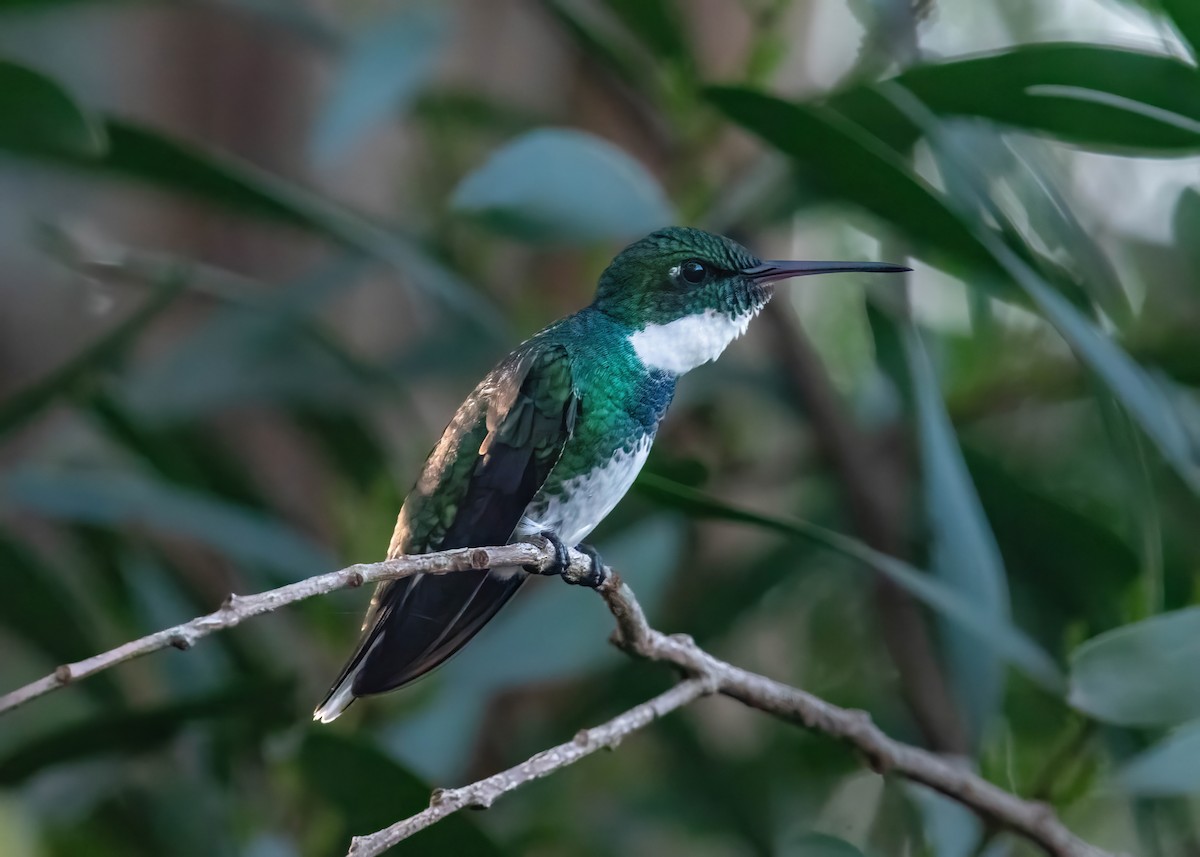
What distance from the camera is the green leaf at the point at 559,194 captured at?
1339mm

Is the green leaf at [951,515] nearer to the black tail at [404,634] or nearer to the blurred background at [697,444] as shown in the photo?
the blurred background at [697,444]

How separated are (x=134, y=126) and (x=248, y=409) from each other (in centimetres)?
126

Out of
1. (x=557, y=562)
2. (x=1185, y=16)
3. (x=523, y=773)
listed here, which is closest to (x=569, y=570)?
(x=557, y=562)

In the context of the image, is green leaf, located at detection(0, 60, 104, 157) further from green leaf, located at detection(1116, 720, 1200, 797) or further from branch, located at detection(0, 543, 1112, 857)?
green leaf, located at detection(1116, 720, 1200, 797)

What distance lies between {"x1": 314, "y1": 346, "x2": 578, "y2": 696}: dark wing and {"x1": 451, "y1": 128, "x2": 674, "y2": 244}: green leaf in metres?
0.23

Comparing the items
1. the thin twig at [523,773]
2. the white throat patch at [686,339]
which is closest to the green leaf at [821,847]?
the thin twig at [523,773]

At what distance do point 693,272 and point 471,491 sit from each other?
0.32 metres

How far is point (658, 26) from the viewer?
1.96 meters

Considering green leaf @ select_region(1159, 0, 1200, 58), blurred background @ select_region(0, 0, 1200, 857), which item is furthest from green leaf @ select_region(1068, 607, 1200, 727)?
green leaf @ select_region(1159, 0, 1200, 58)

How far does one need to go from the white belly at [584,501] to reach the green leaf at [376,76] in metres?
0.89

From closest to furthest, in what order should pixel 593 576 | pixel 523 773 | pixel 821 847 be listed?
1. pixel 523 773
2. pixel 593 576
3. pixel 821 847

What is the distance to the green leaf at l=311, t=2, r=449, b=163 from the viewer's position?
193 cm

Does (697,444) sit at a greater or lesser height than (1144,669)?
greater

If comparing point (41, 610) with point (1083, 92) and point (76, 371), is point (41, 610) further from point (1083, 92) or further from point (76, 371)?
point (1083, 92)
